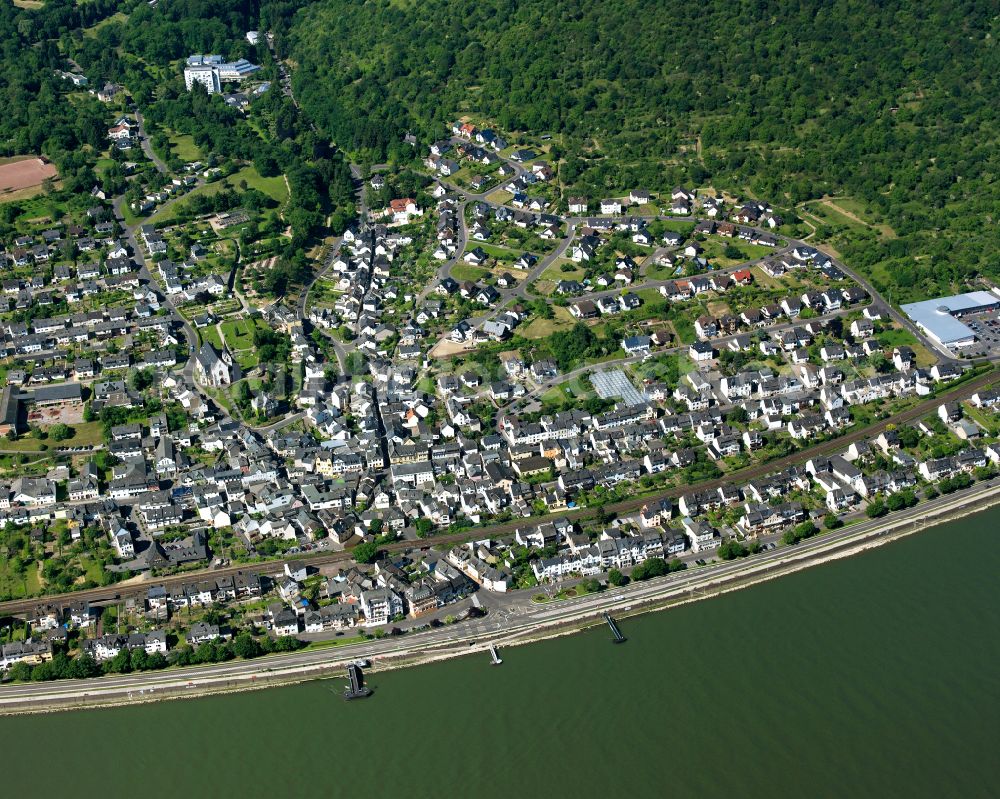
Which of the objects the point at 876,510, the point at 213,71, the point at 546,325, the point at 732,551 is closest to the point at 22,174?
the point at 213,71

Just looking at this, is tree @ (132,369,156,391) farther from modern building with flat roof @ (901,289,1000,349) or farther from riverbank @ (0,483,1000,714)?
modern building with flat roof @ (901,289,1000,349)

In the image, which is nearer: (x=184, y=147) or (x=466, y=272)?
(x=466, y=272)

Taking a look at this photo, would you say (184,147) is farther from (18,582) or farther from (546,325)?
(18,582)

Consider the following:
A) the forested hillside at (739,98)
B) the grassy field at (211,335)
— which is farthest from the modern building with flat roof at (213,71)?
the grassy field at (211,335)

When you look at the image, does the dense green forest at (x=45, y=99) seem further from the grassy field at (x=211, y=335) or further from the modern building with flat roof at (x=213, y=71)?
the grassy field at (x=211, y=335)

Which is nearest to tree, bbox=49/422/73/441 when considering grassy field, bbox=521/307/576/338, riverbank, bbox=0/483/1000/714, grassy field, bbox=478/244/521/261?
riverbank, bbox=0/483/1000/714
